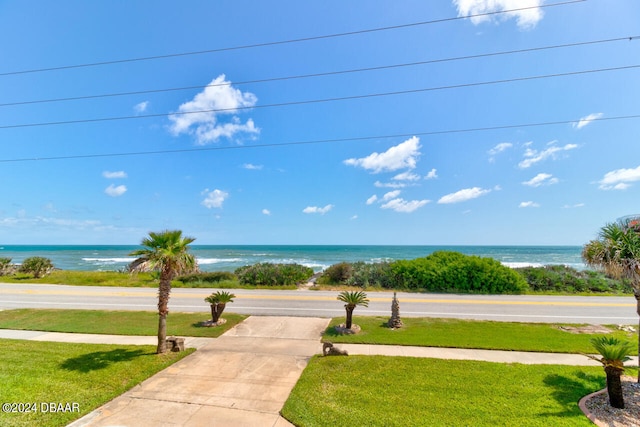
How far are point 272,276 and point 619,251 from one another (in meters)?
20.5

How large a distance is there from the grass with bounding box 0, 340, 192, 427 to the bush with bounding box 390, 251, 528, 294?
16351 millimetres

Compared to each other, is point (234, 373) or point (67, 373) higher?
point (67, 373)

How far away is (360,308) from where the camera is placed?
1553 cm

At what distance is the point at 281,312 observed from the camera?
1463 centimetres

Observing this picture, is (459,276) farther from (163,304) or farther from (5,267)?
(5,267)

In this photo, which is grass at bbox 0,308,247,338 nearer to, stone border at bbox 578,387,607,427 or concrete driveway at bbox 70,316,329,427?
concrete driveway at bbox 70,316,329,427

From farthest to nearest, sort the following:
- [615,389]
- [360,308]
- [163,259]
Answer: [360,308] < [163,259] < [615,389]

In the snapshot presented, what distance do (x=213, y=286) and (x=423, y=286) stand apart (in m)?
15.9

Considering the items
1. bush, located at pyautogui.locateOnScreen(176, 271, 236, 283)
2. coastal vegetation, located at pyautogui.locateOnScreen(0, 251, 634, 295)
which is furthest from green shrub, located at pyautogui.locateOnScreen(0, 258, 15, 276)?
bush, located at pyautogui.locateOnScreen(176, 271, 236, 283)

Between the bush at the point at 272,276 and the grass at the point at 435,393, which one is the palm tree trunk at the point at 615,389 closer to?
the grass at the point at 435,393

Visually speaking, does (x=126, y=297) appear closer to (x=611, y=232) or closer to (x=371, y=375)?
(x=371, y=375)

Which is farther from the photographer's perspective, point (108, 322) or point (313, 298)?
point (313, 298)

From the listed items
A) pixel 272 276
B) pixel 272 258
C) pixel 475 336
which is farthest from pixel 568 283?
pixel 272 258

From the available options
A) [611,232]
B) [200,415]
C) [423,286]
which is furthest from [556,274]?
[200,415]
